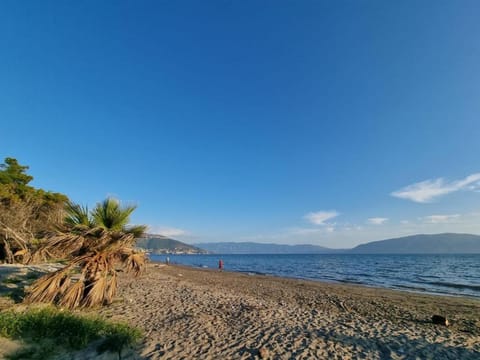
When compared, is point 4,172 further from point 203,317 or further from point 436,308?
point 436,308

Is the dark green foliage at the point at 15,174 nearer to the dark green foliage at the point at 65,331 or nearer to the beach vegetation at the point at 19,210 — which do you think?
the beach vegetation at the point at 19,210

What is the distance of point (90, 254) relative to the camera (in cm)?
800

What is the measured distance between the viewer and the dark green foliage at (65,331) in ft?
17.7

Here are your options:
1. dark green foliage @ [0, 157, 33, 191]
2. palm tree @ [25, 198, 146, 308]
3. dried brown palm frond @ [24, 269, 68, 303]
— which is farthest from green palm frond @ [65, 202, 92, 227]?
dark green foliage @ [0, 157, 33, 191]

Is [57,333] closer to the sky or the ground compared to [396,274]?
closer to the sky

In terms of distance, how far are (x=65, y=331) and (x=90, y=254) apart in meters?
2.61

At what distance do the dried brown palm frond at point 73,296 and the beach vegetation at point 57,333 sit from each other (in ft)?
3.47

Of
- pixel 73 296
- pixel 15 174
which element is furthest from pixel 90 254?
pixel 15 174

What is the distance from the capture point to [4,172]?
2358 centimetres

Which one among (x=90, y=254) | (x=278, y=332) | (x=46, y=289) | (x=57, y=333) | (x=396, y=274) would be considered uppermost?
(x=90, y=254)

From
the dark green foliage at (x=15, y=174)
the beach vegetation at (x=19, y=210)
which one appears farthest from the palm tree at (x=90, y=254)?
the dark green foliage at (x=15, y=174)

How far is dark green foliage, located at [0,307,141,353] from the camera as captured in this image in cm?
539

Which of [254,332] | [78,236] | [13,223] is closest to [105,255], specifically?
[78,236]

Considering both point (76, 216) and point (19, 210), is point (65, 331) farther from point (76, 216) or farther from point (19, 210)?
point (19, 210)
